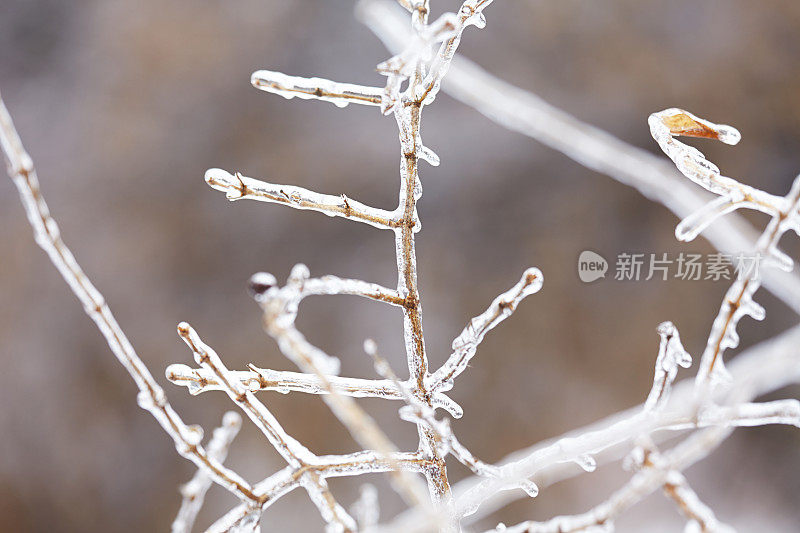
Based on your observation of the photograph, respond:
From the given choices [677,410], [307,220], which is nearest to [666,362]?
[677,410]

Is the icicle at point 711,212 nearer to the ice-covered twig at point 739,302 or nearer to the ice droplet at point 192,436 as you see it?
the ice-covered twig at point 739,302

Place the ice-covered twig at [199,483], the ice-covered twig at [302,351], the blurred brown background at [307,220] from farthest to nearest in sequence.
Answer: the blurred brown background at [307,220] < the ice-covered twig at [199,483] < the ice-covered twig at [302,351]

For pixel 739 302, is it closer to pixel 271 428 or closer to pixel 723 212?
pixel 723 212

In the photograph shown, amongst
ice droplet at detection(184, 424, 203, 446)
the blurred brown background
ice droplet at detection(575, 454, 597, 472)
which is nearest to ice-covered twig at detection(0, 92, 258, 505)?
ice droplet at detection(184, 424, 203, 446)

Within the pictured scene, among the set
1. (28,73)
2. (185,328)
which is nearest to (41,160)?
(28,73)

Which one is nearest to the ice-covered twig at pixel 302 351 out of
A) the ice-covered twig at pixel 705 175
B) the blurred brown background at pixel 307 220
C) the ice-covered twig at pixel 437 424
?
the ice-covered twig at pixel 437 424

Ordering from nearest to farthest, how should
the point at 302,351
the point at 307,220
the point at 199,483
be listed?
the point at 302,351
the point at 199,483
the point at 307,220
